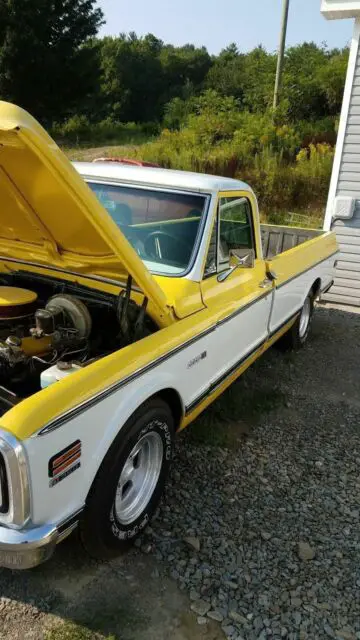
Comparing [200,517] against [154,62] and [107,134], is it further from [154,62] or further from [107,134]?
[154,62]

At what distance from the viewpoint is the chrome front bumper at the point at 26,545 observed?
180cm

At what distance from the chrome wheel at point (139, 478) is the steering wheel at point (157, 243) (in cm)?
120

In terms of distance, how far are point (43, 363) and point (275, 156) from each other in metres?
12.4

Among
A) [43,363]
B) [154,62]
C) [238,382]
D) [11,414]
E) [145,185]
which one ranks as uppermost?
[154,62]

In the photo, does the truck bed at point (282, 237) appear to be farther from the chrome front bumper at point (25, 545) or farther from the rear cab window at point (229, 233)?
the chrome front bumper at point (25, 545)

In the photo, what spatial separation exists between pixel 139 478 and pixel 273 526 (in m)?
0.85

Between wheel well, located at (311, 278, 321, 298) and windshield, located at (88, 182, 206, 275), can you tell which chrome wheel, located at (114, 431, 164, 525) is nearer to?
windshield, located at (88, 182, 206, 275)

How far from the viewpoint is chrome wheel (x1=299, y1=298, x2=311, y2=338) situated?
5723 millimetres

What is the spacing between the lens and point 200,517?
2.85 metres

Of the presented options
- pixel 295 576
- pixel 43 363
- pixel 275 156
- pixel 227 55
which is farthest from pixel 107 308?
pixel 227 55

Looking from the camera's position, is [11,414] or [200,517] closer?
[11,414]

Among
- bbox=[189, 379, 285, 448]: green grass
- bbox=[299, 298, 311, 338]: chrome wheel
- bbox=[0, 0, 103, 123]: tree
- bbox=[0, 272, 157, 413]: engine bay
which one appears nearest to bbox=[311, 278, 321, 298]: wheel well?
bbox=[299, 298, 311, 338]: chrome wheel

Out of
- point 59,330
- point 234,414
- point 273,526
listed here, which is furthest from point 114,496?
point 234,414

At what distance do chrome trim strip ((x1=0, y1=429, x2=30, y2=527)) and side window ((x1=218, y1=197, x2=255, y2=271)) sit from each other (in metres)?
1.97
